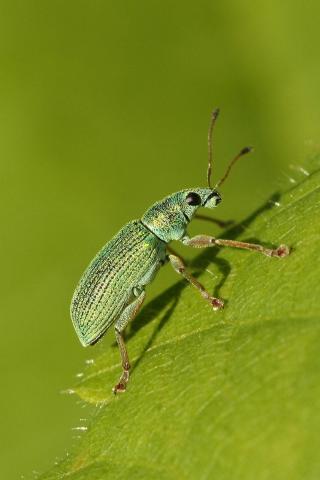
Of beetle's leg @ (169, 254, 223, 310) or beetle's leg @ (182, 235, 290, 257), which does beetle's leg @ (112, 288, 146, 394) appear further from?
beetle's leg @ (182, 235, 290, 257)

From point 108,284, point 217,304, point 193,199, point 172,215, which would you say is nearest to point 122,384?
point 217,304

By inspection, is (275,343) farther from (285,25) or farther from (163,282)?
(285,25)

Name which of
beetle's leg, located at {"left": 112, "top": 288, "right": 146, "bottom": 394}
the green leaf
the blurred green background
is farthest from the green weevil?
the blurred green background

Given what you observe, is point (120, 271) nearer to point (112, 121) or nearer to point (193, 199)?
point (193, 199)

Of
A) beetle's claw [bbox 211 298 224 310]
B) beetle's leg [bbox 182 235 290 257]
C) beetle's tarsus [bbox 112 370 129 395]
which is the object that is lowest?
beetle's tarsus [bbox 112 370 129 395]

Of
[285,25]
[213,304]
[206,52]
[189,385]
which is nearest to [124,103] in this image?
[206,52]

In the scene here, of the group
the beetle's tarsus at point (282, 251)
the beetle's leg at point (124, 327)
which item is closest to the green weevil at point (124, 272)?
the beetle's leg at point (124, 327)
